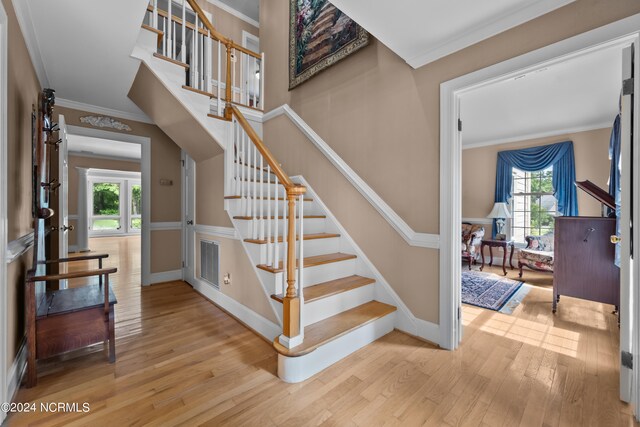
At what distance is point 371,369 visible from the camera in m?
1.91

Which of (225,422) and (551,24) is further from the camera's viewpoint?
(551,24)

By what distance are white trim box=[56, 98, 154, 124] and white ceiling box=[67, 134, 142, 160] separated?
245 cm

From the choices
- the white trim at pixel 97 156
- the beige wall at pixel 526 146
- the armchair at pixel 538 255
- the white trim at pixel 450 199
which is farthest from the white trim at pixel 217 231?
the white trim at pixel 97 156

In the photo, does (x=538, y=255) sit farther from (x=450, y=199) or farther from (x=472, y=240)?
(x=450, y=199)

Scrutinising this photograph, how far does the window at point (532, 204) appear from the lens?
534cm

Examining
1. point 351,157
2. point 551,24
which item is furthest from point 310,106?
point 551,24

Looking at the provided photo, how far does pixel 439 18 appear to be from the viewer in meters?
1.85

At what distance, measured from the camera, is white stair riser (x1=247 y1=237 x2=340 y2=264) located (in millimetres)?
2318

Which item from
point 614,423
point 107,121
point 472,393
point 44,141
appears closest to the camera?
point 614,423

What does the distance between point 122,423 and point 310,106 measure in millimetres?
3269

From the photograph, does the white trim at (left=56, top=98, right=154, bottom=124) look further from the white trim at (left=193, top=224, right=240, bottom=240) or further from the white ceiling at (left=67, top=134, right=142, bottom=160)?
the white ceiling at (left=67, top=134, right=142, bottom=160)

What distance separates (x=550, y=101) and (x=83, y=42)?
5.26 meters

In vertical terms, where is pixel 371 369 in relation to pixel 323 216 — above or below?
below

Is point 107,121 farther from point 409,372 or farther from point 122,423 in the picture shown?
point 409,372
